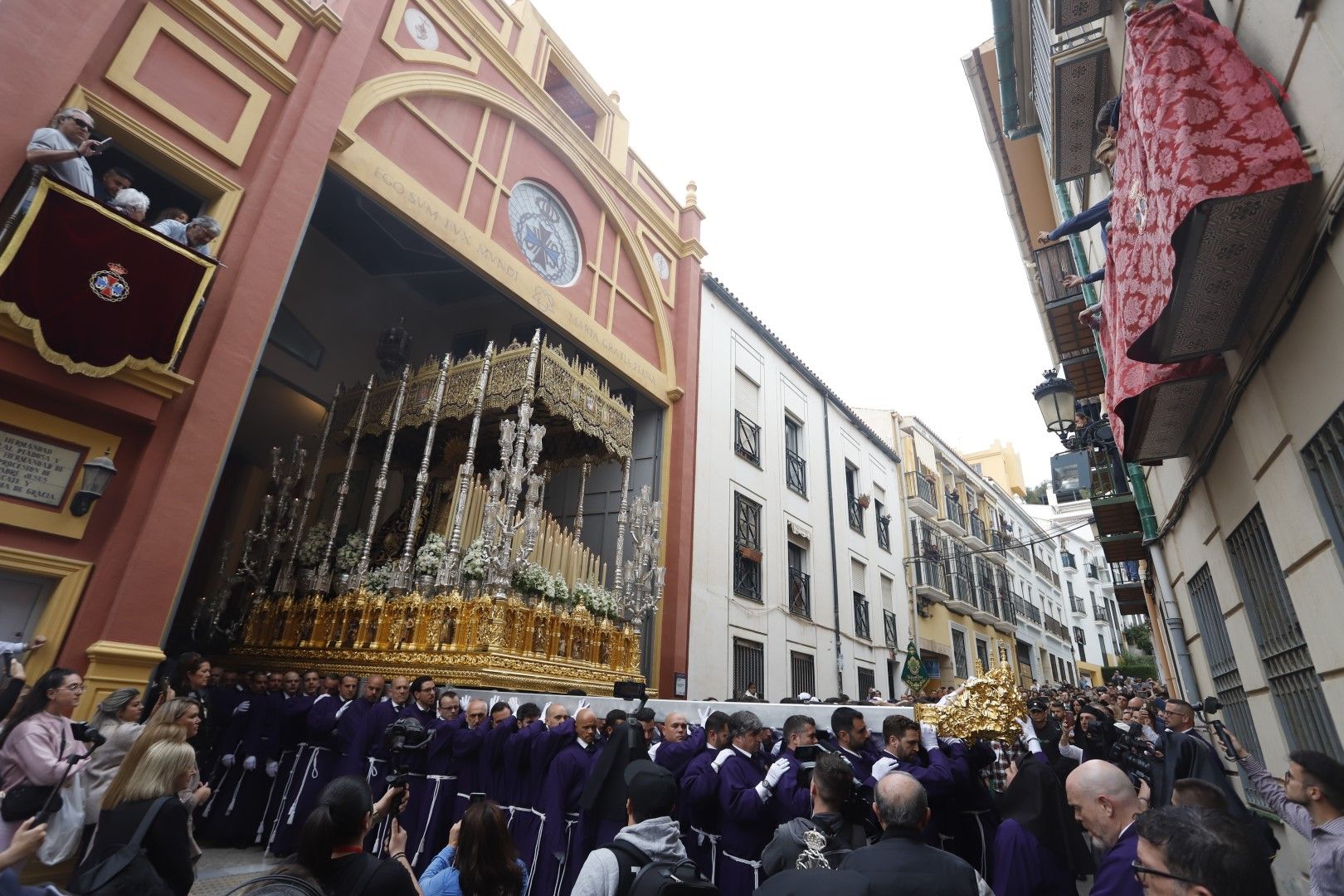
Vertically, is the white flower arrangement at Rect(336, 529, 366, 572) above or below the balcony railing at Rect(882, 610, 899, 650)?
below

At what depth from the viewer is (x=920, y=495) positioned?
2439 cm

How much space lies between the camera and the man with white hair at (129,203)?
5.98 m

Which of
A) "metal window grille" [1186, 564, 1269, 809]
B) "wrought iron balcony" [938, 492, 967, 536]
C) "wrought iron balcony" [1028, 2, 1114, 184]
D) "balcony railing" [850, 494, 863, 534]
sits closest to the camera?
"metal window grille" [1186, 564, 1269, 809]

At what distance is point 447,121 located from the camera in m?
10.7

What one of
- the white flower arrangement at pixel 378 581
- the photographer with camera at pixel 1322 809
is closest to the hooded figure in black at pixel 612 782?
the photographer with camera at pixel 1322 809

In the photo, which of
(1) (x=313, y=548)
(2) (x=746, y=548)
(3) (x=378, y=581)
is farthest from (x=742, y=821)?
(2) (x=746, y=548)

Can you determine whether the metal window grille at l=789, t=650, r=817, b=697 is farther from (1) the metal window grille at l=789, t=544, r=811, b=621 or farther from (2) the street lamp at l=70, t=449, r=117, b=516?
(2) the street lamp at l=70, t=449, r=117, b=516

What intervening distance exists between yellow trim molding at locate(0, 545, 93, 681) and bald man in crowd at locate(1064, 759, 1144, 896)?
23.9ft

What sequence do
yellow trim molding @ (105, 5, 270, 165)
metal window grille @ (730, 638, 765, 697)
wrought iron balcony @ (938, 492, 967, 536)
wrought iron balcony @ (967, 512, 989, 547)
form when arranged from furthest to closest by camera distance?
wrought iron balcony @ (967, 512, 989, 547), wrought iron balcony @ (938, 492, 967, 536), metal window grille @ (730, 638, 765, 697), yellow trim molding @ (105, 5, 270, 165)

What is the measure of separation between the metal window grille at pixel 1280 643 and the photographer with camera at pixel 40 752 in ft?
22.6

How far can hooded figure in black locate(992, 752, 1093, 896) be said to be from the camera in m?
2.98

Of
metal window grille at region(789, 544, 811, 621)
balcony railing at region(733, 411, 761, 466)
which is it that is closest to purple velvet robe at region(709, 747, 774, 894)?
balcony railing at region(733, 411, 761, 466)

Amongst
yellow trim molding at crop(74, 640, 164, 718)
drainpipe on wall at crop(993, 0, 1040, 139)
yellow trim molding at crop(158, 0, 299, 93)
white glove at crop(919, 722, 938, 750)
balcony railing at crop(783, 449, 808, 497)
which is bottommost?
white glove at crop(919, 722, 938, 750)

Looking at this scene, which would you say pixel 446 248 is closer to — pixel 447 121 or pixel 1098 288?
pixel 447 121
